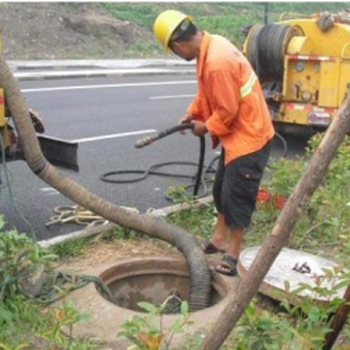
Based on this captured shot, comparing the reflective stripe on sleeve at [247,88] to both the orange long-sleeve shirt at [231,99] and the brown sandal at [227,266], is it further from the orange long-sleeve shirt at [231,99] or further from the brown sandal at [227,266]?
the brown sandal at [227,266]

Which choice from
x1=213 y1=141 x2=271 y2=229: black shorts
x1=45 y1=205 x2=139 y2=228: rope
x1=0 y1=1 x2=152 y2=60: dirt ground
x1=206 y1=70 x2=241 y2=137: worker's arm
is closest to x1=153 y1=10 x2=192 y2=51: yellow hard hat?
x1=206 y1=70 x2=241 y2=137: worker's arm

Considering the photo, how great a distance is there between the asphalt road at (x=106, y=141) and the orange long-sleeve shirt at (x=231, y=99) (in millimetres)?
1441

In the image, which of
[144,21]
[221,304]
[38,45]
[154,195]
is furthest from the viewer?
[144,21]

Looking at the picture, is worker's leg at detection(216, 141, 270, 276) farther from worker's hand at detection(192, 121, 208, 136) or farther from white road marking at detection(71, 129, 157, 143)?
white road marking at detection(71, 129, 157, 143)

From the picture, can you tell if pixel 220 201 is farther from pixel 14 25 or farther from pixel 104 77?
pixel 14 25

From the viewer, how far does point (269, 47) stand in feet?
28.8

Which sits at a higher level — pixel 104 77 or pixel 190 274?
pixel 190 274

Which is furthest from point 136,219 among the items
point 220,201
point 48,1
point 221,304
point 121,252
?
point 48,1

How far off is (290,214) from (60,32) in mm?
21936

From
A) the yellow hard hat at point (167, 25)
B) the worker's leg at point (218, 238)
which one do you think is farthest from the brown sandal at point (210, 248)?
the yellow hard hat at point (167, 25)

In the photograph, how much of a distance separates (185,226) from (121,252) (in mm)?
745

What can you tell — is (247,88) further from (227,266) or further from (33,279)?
(33,279)

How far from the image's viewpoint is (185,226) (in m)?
5.62

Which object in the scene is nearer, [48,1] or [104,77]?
[104,77]
